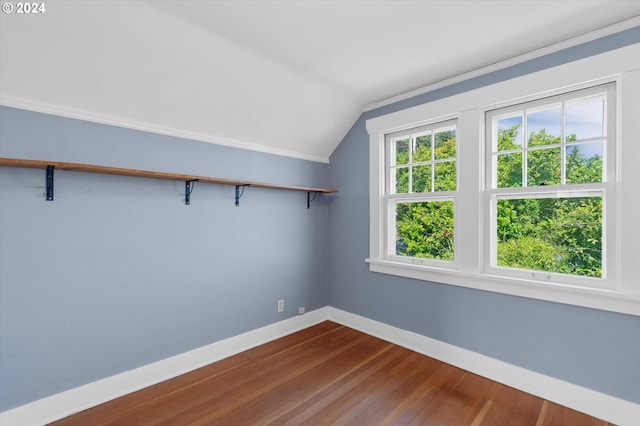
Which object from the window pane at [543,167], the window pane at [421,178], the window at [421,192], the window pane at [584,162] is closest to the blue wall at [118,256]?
the window at [421,192]

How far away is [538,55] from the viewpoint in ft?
6.95

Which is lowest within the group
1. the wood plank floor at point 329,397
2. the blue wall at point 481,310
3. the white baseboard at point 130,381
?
the wood plank floor at point 329,397

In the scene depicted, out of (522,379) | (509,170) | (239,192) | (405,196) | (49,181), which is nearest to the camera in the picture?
(49,181)

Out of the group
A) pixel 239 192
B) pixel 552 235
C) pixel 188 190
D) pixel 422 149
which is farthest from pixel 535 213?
pixel 188 190

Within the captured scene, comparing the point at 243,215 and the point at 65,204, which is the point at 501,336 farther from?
the point at 65,204

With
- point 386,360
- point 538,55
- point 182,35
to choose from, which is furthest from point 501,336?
point 182,35

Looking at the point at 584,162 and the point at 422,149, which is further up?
the point at 422,149

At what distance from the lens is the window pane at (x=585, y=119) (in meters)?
1.98

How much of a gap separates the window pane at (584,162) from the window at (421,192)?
2.59 ft

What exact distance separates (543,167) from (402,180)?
1184 millimetres

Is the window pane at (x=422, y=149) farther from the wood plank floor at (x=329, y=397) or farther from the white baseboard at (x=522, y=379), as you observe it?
the wood plank floor at (x=329, y=397)

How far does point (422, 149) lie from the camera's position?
2867mm

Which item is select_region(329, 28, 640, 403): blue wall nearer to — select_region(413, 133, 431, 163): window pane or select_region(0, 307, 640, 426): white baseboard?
select_region(0, 307, 640, 426): white baseboard

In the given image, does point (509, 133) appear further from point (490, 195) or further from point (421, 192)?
point (421, 192)
